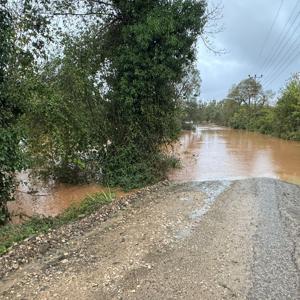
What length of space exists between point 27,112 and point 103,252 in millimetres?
4375

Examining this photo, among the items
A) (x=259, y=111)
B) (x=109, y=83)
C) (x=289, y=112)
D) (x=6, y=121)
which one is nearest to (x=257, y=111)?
(x=259, y=111)

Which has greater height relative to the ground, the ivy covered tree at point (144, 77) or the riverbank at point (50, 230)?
the ivy covered tree at point (144, 77)

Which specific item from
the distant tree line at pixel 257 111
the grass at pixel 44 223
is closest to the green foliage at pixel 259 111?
the distant tree line at pixel 257 111

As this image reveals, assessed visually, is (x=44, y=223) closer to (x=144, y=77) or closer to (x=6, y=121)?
(x=6, y=121)

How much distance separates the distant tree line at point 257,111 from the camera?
37594 millimetres

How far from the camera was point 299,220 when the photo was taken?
7418 millimetres

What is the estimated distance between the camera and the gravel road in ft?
14.1

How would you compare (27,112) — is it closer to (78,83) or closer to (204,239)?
(78,83)

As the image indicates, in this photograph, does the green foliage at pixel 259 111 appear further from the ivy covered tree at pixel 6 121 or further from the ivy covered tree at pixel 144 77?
the ivy covered tree at pixel 6 121

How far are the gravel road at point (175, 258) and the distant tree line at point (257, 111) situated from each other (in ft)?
49.5

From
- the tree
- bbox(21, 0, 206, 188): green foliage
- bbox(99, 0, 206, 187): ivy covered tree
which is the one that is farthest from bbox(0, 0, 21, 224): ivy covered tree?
the tree

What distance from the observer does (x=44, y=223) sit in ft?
24.6

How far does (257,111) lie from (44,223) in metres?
59.1

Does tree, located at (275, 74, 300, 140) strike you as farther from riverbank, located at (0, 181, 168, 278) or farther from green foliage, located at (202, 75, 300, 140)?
riverbank, located at (0, 181, 168, 278)
